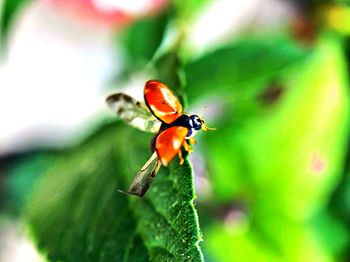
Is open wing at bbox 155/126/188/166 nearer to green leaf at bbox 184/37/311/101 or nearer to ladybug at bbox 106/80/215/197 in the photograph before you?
ladybug at bbox 106/80/215/197

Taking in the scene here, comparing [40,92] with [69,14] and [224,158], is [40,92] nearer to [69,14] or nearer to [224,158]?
[69,14]

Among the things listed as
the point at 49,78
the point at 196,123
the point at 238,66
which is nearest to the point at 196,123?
the point at 196,123

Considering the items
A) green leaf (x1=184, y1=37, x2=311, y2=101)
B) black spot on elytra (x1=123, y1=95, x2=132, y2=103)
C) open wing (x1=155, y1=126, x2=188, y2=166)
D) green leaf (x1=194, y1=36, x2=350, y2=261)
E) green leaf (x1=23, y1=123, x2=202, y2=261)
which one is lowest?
green leaf (x1=194, y1=36, x2=350, y2=261)

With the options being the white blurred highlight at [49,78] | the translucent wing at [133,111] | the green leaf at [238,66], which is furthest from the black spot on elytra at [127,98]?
the white blurred highlight at [49,78]

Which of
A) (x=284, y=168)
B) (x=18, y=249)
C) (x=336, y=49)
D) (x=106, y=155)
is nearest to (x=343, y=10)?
(x=336, y=49)

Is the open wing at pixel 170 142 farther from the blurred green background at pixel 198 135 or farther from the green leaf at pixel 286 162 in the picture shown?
the green leaf at pixel 286 162

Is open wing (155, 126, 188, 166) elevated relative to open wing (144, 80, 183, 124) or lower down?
lower down

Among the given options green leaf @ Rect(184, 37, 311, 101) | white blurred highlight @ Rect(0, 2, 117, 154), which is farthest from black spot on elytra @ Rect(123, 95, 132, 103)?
white blurred highlight @ Rect(0, 2, 117, 154)
